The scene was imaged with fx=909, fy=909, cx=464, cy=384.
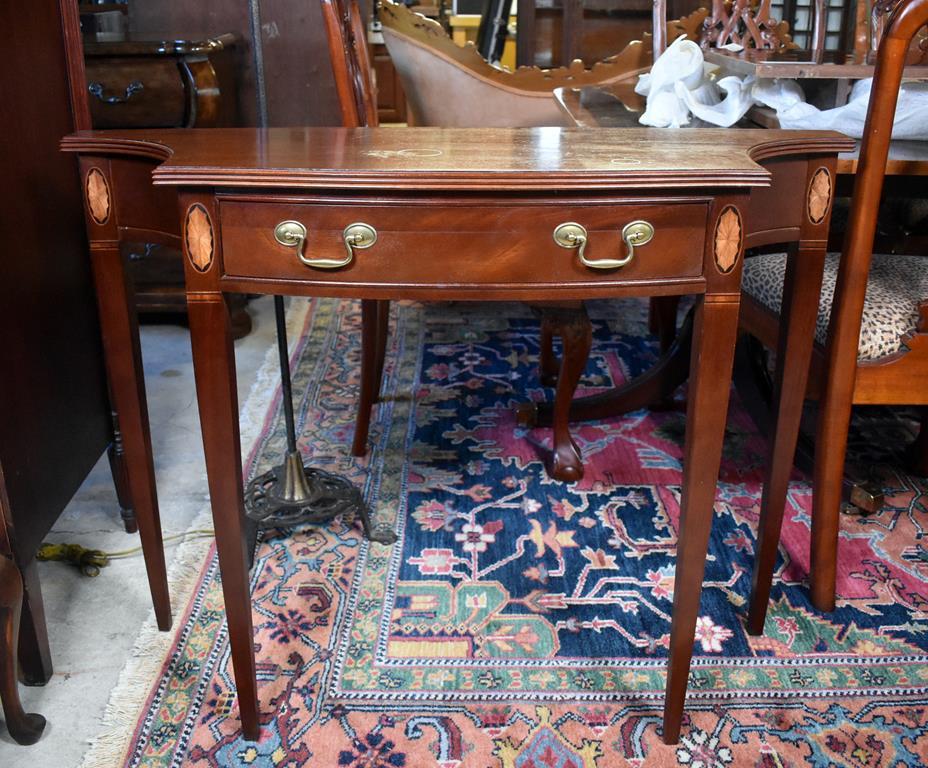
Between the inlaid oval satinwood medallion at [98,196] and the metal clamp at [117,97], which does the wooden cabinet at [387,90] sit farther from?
the inlaid oval satinwood medallion at [98,196]

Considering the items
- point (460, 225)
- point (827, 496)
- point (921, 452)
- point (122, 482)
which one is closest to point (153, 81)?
point (122, 482)

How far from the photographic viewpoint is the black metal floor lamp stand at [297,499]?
2004 millimetres

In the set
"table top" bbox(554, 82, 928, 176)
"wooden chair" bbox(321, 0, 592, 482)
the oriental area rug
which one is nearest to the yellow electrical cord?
the oriental area rug

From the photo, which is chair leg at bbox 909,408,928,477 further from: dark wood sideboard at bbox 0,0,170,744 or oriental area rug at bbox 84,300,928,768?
dark wood sideboard at bbox 0,0,170,744

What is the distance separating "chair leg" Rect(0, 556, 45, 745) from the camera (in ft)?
4.44

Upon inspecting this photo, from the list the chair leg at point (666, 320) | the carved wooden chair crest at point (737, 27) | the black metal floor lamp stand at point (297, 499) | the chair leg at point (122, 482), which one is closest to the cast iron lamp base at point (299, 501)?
the black metal floor lamp stand at point (297, 499)

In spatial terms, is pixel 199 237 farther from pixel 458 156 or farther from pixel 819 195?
pixel 819 195

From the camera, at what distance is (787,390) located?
1.53 metres

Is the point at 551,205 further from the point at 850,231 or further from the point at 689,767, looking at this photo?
the point at 689,767

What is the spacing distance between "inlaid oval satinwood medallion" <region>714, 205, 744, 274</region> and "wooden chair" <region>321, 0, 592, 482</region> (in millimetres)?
971

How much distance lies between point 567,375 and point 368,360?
511mm

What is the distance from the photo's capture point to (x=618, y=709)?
5.04ft

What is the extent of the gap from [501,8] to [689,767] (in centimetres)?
362

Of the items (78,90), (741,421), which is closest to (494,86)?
(741,421)
